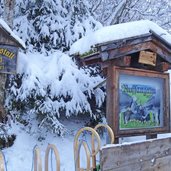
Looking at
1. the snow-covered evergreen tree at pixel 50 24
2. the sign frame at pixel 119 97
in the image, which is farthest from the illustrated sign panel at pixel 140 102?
the snow-covered evergreen tree at pixel 50 24

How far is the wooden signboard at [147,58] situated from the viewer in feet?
14.0

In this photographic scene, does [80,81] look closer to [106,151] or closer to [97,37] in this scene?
[97,37]

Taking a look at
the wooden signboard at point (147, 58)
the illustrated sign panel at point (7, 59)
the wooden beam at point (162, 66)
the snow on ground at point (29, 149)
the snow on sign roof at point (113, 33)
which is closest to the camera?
the snow on sign roof at point (113, 33)

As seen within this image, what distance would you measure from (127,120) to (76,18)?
3.70 metres

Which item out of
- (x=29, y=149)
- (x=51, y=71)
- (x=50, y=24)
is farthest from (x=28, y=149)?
(x=50, y=24)

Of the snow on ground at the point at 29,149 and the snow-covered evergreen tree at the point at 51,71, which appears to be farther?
the snow-covered evergreen tree at the point at 51,71

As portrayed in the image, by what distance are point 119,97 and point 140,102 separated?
43cm

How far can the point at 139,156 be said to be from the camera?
384 cm

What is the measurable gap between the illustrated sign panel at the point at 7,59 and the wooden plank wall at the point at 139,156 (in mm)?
1881

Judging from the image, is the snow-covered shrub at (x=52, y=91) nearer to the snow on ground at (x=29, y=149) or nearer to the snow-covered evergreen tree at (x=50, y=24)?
the snow on ground at (x=29, y=149)

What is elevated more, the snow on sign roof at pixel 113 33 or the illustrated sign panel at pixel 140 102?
the snow on sign roof at pixel 113 33

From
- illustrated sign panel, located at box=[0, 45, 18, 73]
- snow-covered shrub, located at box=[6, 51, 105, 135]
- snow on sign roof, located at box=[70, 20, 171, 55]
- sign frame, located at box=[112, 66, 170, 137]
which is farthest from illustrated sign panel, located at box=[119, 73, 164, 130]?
snow-covered shrub, located at box=[6, 51, 105, 135]

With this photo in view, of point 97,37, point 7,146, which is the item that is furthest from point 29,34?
point 97,37

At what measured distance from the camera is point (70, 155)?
222 inches
